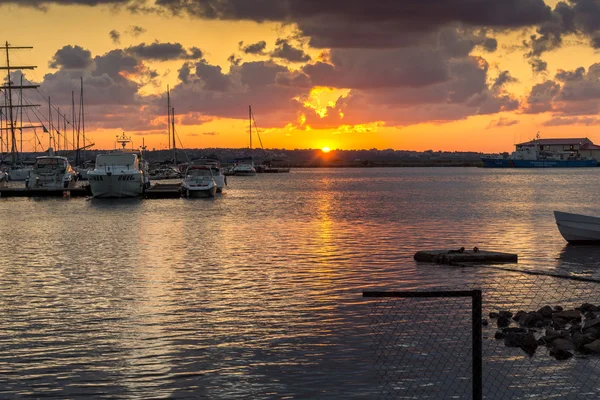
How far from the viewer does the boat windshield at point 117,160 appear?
75000 mm

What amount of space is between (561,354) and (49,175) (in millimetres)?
73658

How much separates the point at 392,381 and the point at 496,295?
29.3 feet

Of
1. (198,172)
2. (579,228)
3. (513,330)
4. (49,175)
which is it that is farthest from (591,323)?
(49,175)

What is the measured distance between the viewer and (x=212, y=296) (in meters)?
22.9

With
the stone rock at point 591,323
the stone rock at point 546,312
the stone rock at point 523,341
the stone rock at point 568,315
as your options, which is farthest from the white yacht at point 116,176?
the stone rock at point 591,323

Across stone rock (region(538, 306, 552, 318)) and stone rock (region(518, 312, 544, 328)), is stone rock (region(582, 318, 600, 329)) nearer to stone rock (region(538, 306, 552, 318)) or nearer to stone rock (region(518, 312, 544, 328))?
stone rock (region(518, 312, 544, 328))

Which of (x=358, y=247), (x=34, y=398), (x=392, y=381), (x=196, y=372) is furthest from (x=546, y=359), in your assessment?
(x=358, y=247)

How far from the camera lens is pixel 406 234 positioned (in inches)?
1719

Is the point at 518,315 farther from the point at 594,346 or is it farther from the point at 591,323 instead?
the point at 594,346

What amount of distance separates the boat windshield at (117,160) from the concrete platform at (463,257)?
49250 mm

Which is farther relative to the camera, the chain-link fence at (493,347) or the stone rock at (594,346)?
the stone rock at (594,346)

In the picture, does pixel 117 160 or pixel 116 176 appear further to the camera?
pixel 117 160

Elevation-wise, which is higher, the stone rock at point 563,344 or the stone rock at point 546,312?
the stone rock at point 546,312

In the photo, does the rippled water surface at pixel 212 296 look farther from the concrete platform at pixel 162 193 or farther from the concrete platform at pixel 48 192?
the concrete platform at pixel 48 192
